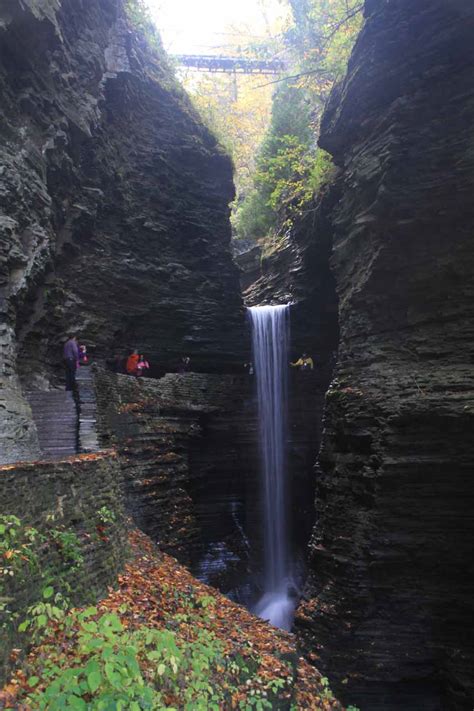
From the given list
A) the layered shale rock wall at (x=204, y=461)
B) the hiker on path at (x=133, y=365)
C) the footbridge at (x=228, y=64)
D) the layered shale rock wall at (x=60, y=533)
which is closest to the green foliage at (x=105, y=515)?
the layered shale rock wall at (x=60, y=533)

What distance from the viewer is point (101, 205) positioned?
15.9m

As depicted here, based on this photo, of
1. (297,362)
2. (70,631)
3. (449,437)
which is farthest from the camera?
(297,362)

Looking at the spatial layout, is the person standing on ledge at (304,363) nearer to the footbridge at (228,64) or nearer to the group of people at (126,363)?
the group of people at (126,363)

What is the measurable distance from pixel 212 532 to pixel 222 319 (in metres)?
8.05

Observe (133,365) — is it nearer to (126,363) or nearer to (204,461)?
(126,363)

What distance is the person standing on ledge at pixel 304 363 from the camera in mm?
18547

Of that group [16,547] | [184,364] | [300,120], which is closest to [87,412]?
[16,547]

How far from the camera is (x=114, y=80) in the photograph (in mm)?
16188

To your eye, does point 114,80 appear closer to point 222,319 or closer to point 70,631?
point 222,319

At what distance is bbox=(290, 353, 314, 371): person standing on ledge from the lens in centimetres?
1855

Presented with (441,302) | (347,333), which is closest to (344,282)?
(347,333)

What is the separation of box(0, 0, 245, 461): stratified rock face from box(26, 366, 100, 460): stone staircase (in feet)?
2.15

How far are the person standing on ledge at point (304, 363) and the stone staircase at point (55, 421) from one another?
9.80 metres

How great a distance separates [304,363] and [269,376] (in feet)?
4.90
